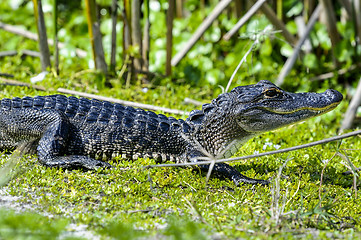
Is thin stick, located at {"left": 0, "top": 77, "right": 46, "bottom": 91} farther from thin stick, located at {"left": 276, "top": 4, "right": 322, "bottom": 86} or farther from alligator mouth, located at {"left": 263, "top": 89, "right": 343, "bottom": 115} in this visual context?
thin stick, located at {"left": 276, "top": 4, "right": 322, "bottom": 86}

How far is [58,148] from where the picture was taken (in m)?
3.96

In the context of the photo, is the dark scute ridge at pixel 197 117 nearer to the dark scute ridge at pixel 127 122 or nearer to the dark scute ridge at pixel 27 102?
the dark scute ridge at pixel 127 122

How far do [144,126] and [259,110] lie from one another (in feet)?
3.76

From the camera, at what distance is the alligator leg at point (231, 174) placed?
3855 millimetres

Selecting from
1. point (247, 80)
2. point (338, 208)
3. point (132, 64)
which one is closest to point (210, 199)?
point (338, 208)

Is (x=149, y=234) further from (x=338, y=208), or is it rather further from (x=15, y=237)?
(x=338, y=208)

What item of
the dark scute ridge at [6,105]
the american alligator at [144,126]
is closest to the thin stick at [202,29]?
the american alligator at [144,126]

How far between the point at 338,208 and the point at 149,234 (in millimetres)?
1682

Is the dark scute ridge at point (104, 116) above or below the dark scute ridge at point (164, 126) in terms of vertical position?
above

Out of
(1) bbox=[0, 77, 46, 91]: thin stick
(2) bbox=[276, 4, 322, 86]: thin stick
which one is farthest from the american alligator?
(2) bbox=[276, 4, 322, 86]: thin stick

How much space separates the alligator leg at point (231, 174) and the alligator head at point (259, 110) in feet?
0.61

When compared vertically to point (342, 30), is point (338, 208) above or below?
below

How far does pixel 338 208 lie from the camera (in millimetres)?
3512

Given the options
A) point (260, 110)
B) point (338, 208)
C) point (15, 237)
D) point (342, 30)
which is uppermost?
point (342, 30)
